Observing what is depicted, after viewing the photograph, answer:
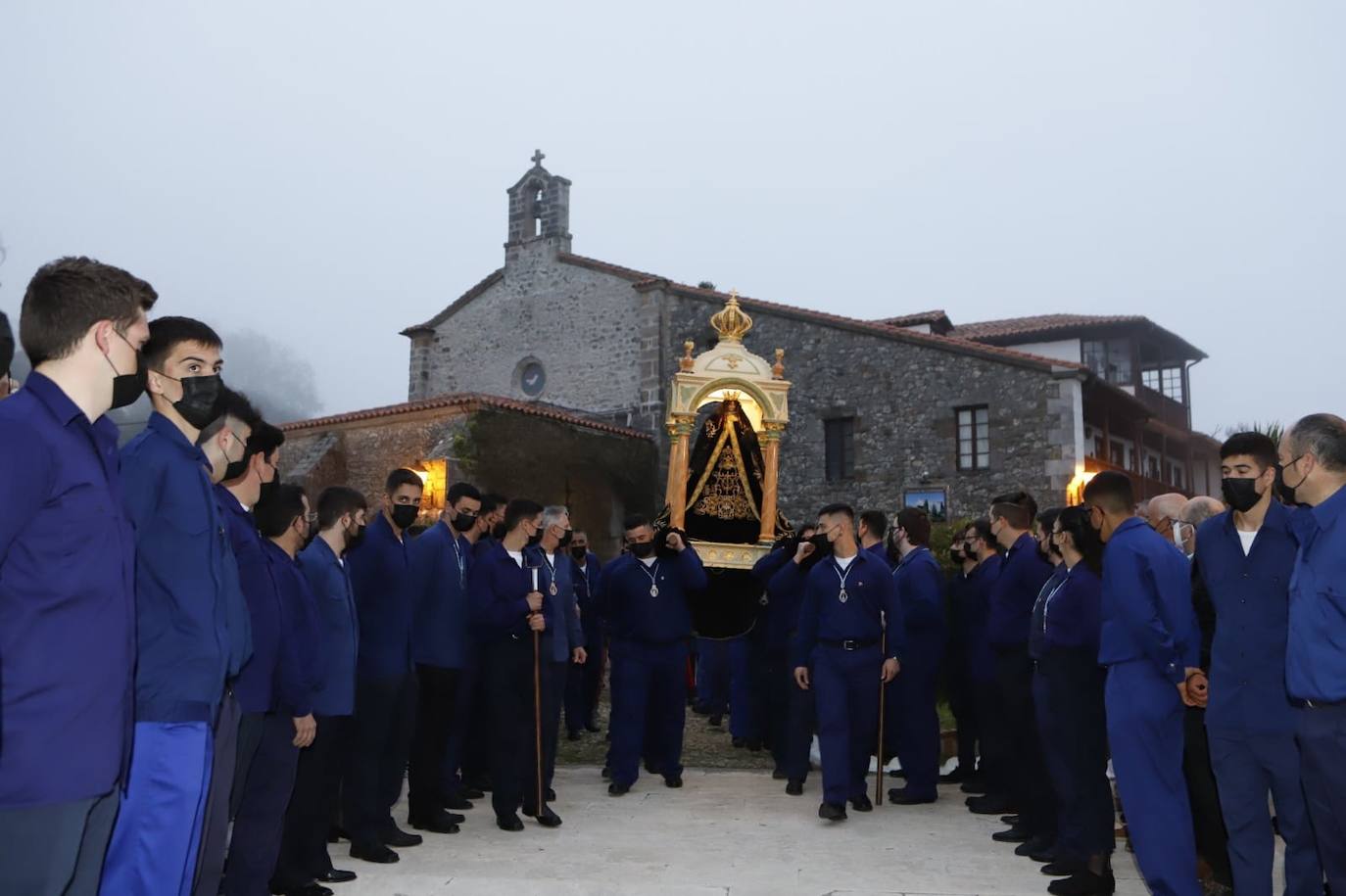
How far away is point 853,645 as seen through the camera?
6891mm

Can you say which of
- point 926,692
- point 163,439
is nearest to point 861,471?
point 926,692

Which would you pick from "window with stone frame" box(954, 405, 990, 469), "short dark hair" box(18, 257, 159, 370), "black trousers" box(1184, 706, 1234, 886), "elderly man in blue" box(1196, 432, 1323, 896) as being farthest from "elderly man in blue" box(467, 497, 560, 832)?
"window with stone frame" box(954, 405, 990, 469)

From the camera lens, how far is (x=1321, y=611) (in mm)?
3566

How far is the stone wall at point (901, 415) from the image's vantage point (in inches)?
739

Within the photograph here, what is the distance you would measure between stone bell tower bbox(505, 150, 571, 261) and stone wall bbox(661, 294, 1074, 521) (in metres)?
4.59

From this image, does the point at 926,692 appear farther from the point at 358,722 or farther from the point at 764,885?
the point at 358,722

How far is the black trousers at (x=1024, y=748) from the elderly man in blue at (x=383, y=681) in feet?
11.1

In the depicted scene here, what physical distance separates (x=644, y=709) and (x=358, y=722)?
104 inches

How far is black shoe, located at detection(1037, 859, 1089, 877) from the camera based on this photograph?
5.09 meters

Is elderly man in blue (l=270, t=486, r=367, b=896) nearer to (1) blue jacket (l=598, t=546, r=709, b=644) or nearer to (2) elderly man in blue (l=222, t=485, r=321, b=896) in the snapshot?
(2) elderly man in blue (l=222, t=485, r=321, b=896)

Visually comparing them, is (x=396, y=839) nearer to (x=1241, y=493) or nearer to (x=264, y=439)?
(x=264, y=439)

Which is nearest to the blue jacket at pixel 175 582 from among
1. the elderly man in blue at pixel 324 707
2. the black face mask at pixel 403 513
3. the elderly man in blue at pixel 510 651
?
the elderly man in blue at pixel 324 707

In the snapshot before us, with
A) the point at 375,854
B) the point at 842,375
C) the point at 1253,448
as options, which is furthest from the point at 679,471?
the point at 842,375

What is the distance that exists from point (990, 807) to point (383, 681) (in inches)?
153
